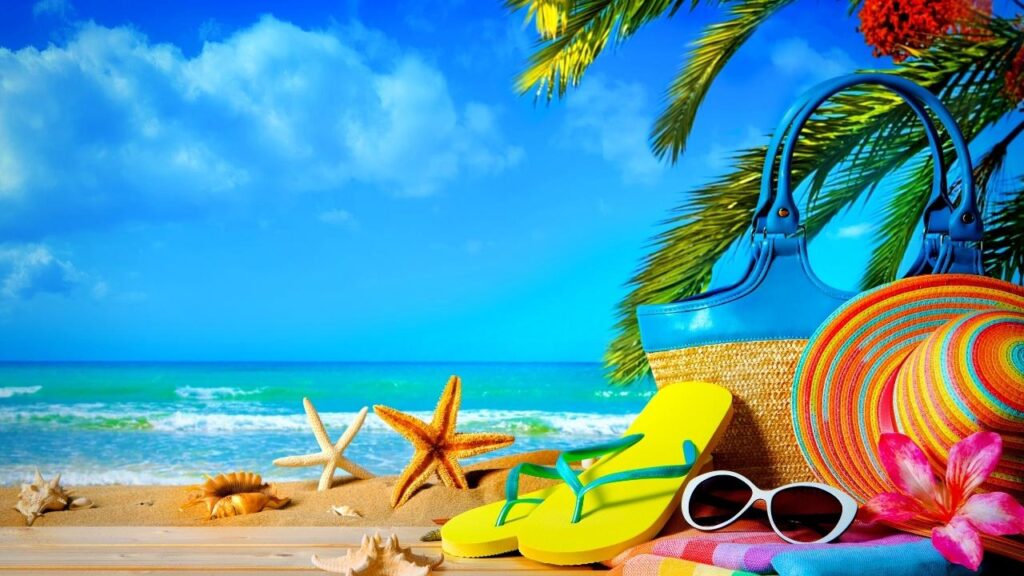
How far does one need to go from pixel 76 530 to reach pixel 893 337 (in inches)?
62.4

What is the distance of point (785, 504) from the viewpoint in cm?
125

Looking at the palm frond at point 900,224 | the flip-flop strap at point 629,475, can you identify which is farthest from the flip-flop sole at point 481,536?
the palm frond at point 900,224

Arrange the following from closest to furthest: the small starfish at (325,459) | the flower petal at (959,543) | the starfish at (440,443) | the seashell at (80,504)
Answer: the flower petal at (959,543) < the starfish at (440,443) < the seashell at (80,504) < the small starfish at (325,459)

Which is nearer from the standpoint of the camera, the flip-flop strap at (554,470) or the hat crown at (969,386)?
the hat crown at (969,386)

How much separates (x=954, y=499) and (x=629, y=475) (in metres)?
0.47

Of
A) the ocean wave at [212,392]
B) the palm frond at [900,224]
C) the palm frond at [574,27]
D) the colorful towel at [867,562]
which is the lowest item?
the colorful towel at [867,562]

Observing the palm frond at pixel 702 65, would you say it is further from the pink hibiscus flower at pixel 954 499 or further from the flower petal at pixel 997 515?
the flower petal at pixel 997 515

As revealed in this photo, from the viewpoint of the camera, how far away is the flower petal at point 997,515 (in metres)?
1.01

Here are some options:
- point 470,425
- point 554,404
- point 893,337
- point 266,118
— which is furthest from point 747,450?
point 266,118

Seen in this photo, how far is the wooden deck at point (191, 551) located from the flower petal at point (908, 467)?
46 cm

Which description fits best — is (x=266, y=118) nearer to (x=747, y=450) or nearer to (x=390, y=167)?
(x=390, y=167)

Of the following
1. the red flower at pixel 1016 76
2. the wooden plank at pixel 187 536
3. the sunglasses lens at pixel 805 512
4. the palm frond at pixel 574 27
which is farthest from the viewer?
the palm frond at pixel 574 27

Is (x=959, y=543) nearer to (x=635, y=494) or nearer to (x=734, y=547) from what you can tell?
(x=734, y=547)

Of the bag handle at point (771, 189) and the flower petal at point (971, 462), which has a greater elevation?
the bag handle at point (771, 189)
